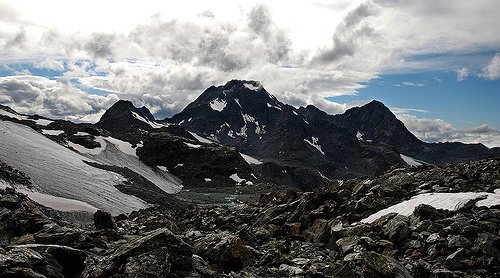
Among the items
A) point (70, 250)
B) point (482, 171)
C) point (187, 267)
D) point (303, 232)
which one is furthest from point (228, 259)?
point (482, 171)

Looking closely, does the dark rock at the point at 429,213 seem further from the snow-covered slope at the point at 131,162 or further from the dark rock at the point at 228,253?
the snow-covered slope at the point at 131,162

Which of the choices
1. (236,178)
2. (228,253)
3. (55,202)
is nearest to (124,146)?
(236,178)

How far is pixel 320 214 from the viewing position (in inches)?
1056

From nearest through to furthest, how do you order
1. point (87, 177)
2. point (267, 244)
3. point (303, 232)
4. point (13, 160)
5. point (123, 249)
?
point (123, 249), point (267, 244), point (303, 232), point (13, 160), point (87, 177)

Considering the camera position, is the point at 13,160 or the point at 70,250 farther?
the point at 13,160

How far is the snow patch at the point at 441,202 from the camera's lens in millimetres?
20422

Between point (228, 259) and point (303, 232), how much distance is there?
8.80 meters

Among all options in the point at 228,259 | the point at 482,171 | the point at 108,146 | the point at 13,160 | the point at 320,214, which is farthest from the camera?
the point at 108,146

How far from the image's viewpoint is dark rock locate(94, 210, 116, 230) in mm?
23234

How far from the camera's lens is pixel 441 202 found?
22.2 m

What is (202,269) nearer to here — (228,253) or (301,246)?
(228,253)

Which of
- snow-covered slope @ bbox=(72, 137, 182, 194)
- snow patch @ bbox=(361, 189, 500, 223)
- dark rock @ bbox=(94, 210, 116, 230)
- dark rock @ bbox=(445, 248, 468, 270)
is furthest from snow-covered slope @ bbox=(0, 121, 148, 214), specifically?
dark rock @ bbox=(445, 248, 468, 270)

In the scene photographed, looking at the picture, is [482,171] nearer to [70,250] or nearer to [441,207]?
[441,207]

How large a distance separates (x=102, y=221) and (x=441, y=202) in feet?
67.0
